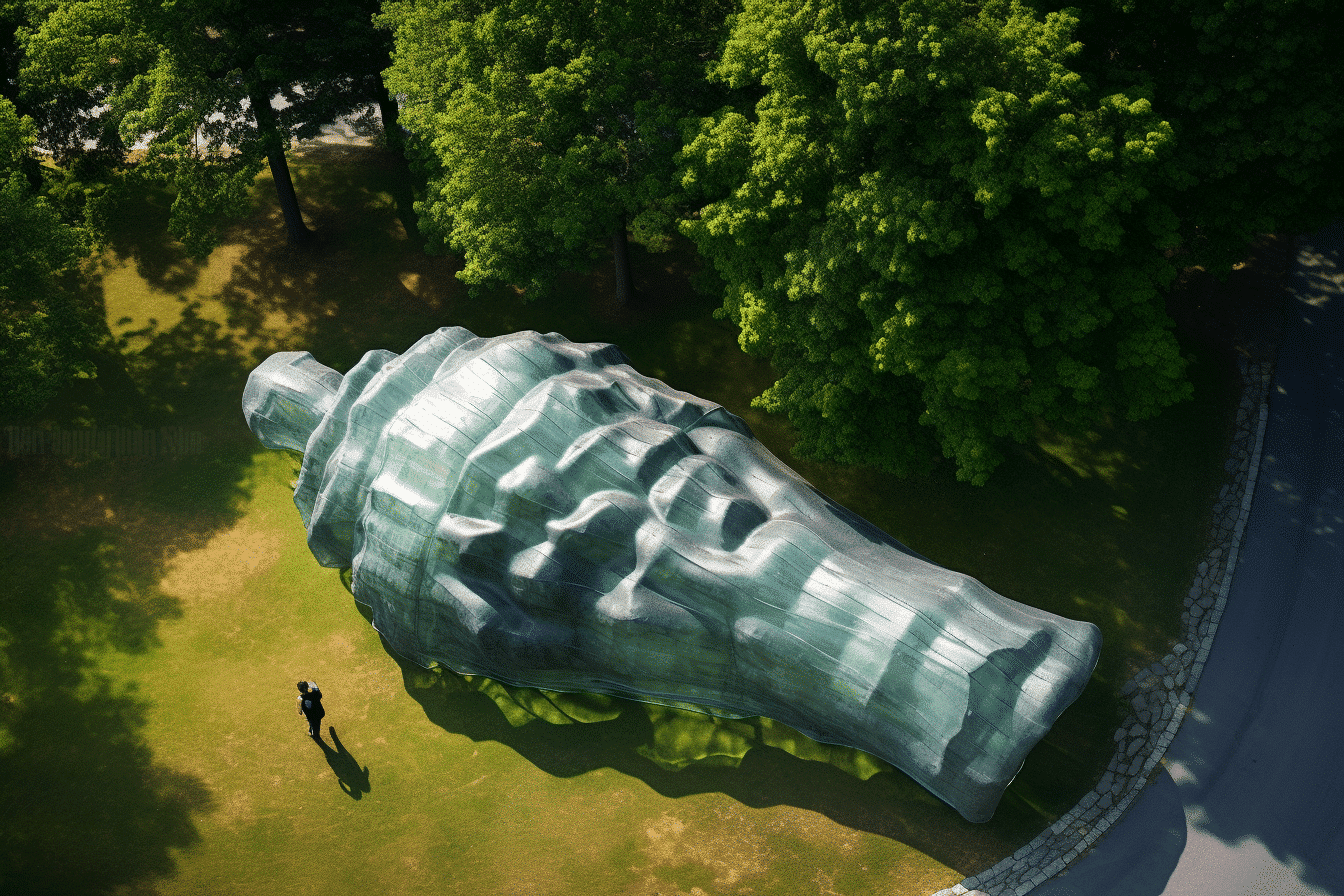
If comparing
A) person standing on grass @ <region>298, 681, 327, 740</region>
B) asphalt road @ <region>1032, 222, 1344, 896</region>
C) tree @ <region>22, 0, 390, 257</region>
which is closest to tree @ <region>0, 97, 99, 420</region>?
tree @ <region>22, 0, 390, 257</region>

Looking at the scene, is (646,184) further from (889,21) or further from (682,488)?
(682,488)

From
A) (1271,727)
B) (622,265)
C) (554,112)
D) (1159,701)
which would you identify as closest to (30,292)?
(554,112)

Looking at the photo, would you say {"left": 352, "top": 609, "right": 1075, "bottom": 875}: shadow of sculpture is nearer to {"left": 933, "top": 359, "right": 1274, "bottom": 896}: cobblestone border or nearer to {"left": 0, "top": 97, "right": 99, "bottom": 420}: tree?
{"left": 933, "top": 359, "right": 1274, "bottom": 896}: cobblestone border

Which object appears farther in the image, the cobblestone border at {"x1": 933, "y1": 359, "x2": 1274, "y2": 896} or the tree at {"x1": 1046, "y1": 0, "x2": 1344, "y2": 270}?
the tree at {"x1": 1046, "y1": 0, "x2": 1344, "y2": 270}

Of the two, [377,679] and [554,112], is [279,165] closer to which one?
[554,112]

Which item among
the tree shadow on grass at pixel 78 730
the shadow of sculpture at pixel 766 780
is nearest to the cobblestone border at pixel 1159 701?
the shadow of sculpture at pixel 766 780

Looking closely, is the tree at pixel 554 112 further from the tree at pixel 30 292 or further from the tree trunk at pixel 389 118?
the tree at pixel 30 292
